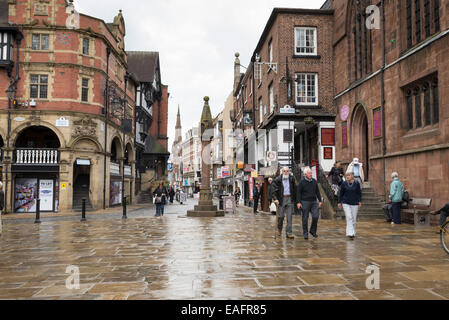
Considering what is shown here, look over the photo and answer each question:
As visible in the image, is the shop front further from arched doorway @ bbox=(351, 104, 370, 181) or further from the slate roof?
arched doorway @ bbox=(351, 104, 370, 181)

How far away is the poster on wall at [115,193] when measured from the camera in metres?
29.1

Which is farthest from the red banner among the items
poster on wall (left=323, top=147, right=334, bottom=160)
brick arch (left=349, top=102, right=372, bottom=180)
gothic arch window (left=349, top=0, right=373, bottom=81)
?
gothic arch window (left=349, top=0, right=373, bottom=81)

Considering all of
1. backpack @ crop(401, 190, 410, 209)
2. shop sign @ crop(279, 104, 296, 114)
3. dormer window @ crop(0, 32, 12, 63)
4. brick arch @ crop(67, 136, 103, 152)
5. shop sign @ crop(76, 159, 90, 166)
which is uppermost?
dormer window @ crop(0, 32, 12, 63)

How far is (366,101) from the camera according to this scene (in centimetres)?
1825

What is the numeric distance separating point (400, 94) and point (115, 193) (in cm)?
2243

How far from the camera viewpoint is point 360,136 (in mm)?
19812

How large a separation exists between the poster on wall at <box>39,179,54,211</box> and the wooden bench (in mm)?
20622

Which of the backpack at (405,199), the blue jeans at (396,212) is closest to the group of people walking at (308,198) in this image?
the blue jeans at (396,212)

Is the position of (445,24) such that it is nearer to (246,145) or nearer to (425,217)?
(425,217)

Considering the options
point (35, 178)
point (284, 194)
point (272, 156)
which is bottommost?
point (284, 194)

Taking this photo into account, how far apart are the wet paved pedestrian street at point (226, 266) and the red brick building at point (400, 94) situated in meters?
4.29

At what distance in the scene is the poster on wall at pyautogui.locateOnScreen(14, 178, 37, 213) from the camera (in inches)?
933

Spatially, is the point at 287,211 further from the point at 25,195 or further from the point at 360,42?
the point at 25,195

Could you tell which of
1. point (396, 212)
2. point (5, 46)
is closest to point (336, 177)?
point (396, 212)
